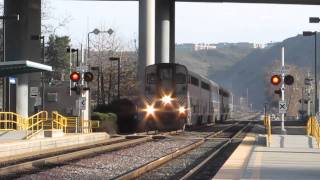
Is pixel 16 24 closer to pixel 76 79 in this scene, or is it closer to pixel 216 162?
pixel 76 79

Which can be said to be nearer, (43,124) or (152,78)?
(43,124)

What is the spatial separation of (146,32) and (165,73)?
953 centimetres

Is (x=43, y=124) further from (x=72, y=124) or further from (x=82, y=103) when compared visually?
(x=72, y=124)

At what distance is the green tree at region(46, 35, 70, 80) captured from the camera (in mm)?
112081

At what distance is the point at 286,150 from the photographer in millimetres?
26312

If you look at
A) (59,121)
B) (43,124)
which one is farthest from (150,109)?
(43,124)

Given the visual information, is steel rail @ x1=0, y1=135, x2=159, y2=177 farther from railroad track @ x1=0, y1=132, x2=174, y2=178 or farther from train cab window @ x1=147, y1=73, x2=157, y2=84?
train cab window @ x1=147, y1=73, x2=157, y2=84

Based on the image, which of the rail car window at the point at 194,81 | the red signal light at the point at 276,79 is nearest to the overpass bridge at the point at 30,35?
the rail car window at the point at 194,81

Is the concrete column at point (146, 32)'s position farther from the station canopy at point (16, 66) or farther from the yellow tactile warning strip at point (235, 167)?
the yellow tactile warning strip at point (235, 167)

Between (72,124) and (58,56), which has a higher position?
(58,56)

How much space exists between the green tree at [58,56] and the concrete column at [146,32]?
5578 centimetres

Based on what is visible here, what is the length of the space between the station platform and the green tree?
84.7 meters

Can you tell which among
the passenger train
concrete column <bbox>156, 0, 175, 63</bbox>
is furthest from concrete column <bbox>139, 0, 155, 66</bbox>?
concrete column <bbox>156, 0, 175, 63</bbox>

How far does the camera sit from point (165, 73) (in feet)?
154
